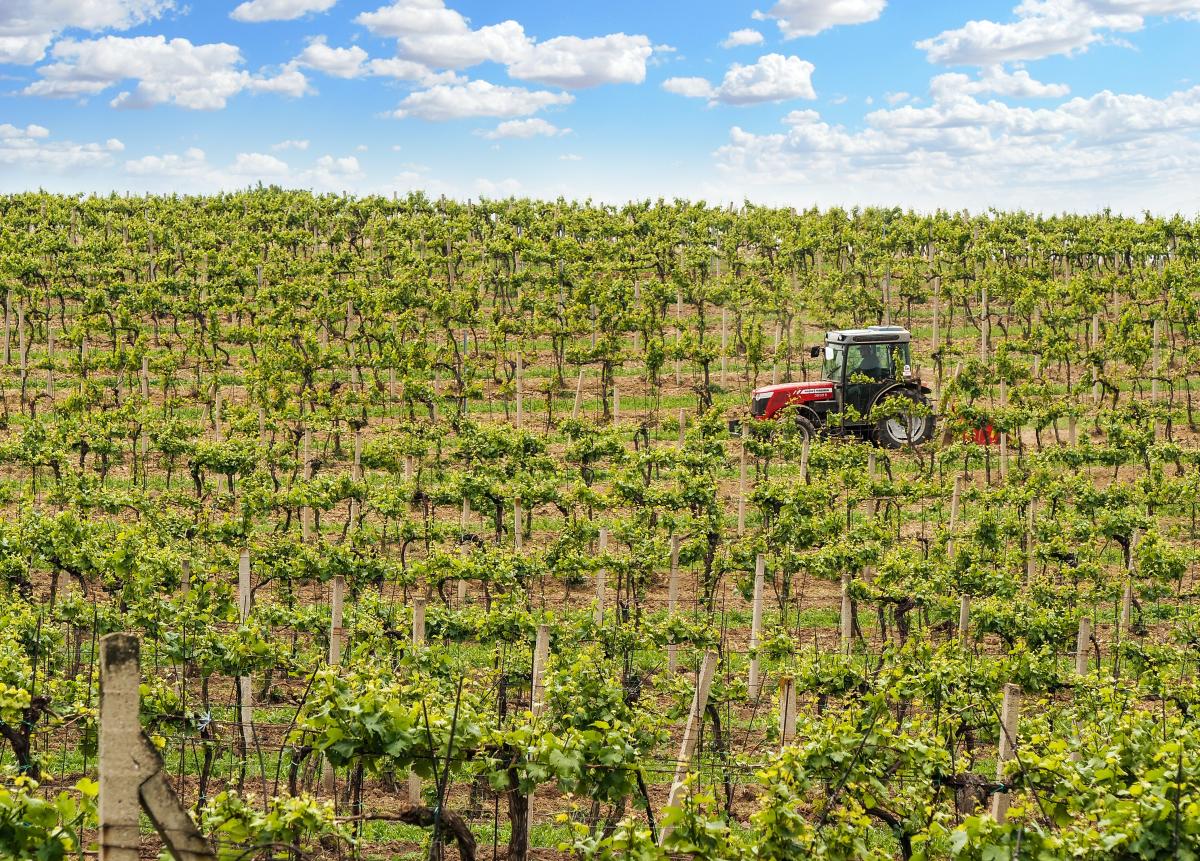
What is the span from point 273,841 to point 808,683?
7079 mm

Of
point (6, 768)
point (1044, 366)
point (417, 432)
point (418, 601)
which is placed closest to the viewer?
point (6, 768)

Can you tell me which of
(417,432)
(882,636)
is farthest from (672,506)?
(417,432)

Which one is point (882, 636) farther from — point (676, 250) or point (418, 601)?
point (676, 250)

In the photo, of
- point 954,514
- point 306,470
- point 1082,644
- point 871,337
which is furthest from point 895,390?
point 1082,644

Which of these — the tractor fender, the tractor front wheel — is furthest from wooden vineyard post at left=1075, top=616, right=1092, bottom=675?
the tractor fender

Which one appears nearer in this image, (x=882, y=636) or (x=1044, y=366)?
(x=882, y=636)

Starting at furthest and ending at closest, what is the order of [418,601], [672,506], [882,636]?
[672,506]
[882,636]
[418,601]

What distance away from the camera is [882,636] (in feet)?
60.8

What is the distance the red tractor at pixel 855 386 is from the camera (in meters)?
30.4

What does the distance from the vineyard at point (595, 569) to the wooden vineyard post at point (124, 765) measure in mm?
40

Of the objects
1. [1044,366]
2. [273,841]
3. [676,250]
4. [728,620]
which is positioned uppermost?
[676,250]

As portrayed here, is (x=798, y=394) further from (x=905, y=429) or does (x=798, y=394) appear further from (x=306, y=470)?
(x=306, y=470)

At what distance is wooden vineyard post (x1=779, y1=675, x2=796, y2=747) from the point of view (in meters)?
12.1

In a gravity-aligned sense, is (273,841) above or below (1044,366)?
below
